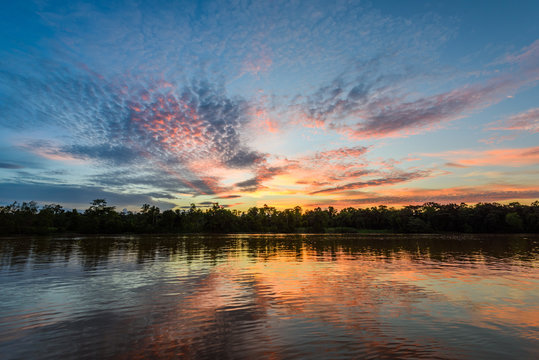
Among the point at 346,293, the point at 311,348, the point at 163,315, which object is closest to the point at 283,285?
the point at 346,293

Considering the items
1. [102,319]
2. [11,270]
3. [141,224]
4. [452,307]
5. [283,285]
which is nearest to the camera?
[102,319]

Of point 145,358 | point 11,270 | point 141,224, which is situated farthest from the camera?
point 141,224

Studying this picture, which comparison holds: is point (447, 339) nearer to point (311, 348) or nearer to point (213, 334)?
point (311, 348)

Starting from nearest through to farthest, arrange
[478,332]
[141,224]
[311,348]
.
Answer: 1. [311,348]
2. [478,332]
3. [141,224]

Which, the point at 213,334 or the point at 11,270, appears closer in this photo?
the point at 213,334

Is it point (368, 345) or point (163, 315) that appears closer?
point (368, 345)

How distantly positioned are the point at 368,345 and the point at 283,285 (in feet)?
37.9

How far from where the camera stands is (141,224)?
188 metres

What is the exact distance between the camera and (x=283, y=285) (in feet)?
70.3

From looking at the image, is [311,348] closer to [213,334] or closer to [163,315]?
[213,334]

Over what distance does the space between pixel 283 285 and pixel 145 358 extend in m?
13.4

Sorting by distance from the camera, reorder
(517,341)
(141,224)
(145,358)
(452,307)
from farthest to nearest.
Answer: (141,224), (452,307), (517,341), (145,358)

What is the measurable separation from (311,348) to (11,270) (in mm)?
31731

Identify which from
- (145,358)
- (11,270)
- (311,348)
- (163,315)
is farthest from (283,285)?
(11,270)
